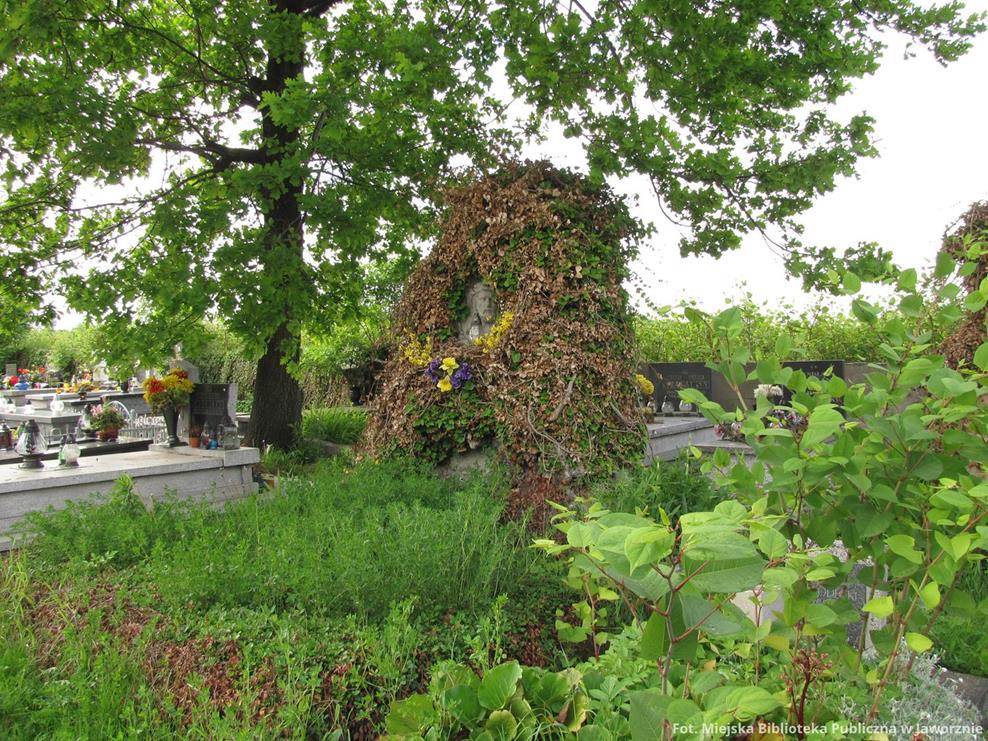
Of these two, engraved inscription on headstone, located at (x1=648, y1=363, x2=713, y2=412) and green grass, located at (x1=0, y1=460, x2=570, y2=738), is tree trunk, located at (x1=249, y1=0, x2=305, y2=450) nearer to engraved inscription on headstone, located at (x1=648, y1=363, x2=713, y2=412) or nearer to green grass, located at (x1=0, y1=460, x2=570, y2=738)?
green grass, located at (x1=0, y1=460, x2=570, y2=738)

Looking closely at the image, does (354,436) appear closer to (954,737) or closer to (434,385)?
(434,385)

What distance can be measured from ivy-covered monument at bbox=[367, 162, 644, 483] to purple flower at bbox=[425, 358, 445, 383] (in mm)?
13

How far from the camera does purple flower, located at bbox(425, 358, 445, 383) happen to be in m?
6.88

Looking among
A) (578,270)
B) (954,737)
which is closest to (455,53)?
(578,270)

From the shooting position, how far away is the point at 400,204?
9.52 metres

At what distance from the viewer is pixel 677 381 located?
37.8ft

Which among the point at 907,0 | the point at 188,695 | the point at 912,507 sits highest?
the point at 907,0

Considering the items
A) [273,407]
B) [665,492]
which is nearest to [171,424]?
[273,407]

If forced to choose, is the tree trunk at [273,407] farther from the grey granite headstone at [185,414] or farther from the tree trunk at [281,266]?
the grey granite headstone at [185,414]

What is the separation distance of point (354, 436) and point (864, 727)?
35.6 feet

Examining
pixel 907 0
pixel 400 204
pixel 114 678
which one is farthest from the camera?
pixel 400 204

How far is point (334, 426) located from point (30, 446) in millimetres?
5678

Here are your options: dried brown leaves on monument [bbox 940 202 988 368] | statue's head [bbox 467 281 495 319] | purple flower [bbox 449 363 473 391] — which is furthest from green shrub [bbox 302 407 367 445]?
dried brown leaves on monument [bbox 940 202 988 368]

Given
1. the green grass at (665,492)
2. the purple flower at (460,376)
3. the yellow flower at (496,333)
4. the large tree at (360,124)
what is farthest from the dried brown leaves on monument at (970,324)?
the purple flower at (460,376)
